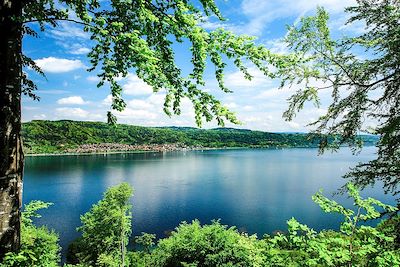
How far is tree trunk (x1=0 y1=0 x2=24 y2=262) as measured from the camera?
3.66m

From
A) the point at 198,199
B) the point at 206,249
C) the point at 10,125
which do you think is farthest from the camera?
the point at 198,199

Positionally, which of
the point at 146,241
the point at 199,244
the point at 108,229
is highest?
the point at 199,244

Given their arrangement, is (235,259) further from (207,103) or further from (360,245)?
(207,103)

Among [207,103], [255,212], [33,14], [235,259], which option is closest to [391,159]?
[207,103]

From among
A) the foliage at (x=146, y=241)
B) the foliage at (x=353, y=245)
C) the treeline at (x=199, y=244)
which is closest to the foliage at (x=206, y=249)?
the treeline at (x=199, y=244)

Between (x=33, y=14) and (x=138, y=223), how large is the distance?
5307 centimetres

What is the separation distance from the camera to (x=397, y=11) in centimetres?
579

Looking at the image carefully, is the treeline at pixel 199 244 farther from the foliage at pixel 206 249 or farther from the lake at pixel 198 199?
the lake at pixel 198 199

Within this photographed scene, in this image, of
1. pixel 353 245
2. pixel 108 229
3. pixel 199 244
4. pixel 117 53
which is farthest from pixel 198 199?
pixel 117 53

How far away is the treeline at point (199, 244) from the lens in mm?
5773

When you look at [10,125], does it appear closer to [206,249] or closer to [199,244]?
[206,249]

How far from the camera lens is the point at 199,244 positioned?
28.0m

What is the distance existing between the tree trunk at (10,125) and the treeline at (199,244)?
409 millimetres

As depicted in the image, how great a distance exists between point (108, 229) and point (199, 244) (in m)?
13.6
